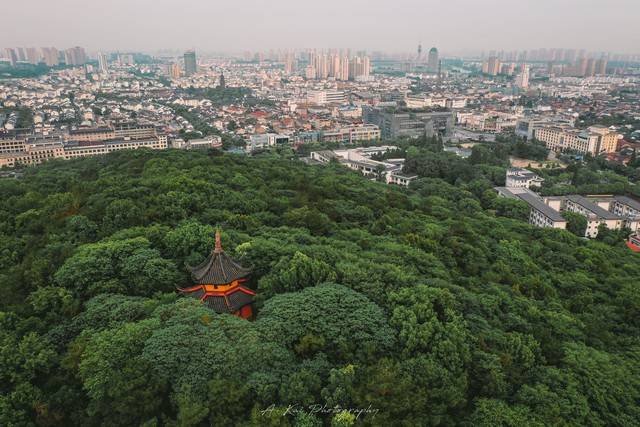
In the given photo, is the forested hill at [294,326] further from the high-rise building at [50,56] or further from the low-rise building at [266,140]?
the high-rise building at [50,56]

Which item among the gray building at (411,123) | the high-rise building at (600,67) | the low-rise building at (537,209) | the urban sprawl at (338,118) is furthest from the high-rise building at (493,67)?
the low-rise building at (537,209)

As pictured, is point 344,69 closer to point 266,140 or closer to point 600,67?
point 600,67

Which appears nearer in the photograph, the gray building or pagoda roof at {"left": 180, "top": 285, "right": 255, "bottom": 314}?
pagoda roof at {"left": 180, "top": 285, "right": 255, "bottom": 314}

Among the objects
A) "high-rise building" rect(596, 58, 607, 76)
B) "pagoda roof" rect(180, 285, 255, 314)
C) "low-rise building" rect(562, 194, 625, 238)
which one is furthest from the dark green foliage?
"high-rise building" rect(596, 58, 607, 76)

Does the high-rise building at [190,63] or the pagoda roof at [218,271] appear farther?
the high-rise building at [190,63]

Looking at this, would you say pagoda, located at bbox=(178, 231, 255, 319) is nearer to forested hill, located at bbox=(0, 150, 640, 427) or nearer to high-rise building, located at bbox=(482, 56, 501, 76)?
forested hill, located at bbox=(0, 150, 640, 427)

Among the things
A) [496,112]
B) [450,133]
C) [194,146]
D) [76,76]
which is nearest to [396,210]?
[194,146]
